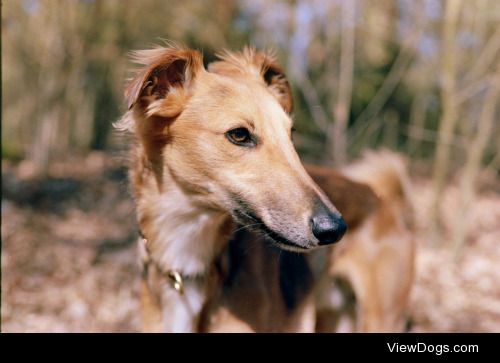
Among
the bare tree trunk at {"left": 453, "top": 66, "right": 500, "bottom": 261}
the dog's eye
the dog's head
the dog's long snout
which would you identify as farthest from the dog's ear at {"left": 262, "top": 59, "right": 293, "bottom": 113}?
the bare tree trunk at {"left": 453, "top": 66, "right": 500, "bottom": 261}

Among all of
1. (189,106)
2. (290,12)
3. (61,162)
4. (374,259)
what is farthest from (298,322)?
(61,162)

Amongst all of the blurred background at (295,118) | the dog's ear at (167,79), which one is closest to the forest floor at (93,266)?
the blurred background at (295,118)

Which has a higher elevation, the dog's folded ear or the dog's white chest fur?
the dog's folded ear

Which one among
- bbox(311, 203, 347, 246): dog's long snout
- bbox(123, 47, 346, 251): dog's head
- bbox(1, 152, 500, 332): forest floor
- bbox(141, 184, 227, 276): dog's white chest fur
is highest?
bbox(123, 47, 346, 251): dog's head

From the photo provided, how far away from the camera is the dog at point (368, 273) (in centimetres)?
379

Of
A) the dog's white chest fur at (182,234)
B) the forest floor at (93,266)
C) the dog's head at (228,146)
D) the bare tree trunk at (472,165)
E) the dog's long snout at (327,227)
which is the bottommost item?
the forest floor at (93,266)

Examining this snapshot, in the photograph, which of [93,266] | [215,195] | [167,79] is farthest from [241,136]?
[93,266]

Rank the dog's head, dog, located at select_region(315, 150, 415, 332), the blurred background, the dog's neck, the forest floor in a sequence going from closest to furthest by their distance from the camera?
1. the dog's head
2. the dog's neck
3. dog, located at select_region(315, 150, 415, 332)
4. the forest floor
5. the blurred background

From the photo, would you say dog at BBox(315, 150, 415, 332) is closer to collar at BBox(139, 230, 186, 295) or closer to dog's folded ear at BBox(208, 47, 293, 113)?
dog's folded ear at BBox(208, 47, 293, 113)

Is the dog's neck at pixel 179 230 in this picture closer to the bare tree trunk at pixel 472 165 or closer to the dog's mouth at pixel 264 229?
the dog's mouth at pixel 264 229

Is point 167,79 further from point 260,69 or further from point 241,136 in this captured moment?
point 260,69

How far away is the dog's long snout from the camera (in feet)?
7.86

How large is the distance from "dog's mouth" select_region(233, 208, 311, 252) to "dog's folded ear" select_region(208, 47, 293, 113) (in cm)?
96

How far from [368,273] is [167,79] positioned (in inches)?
82.4
